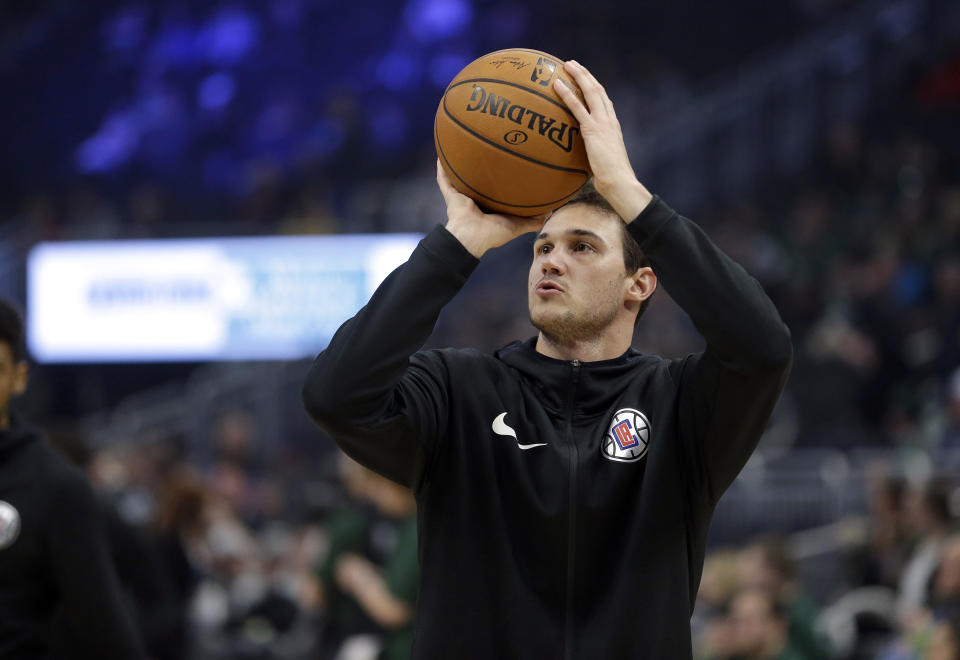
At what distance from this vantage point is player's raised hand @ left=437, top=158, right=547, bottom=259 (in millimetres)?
2865

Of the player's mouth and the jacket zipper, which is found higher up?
the player's mouth

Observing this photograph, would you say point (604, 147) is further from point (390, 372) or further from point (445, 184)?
point (390, 372)

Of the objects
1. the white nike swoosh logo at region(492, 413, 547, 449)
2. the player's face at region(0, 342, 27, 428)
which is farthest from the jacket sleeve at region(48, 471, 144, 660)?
the white nike swoosh logo at region(492, 413, 547, 449)

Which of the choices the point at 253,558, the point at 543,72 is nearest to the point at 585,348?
the point at 543,72

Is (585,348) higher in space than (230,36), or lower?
lower

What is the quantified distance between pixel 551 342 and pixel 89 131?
17.4 m

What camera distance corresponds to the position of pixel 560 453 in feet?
9.52

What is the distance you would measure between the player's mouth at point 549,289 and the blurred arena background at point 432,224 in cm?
247

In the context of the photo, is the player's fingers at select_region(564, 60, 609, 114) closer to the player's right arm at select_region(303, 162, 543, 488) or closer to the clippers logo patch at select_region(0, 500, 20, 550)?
the player's right arm at select_region(303, 162, 543, 488)

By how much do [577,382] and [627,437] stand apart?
0.19 metres

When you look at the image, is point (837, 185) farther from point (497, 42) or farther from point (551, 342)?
point (551, 342)

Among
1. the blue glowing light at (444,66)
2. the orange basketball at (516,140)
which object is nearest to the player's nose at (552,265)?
the orange basketball at (516,140)

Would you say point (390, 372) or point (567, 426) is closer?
point (390, 372)

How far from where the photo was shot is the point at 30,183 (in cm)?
1838
